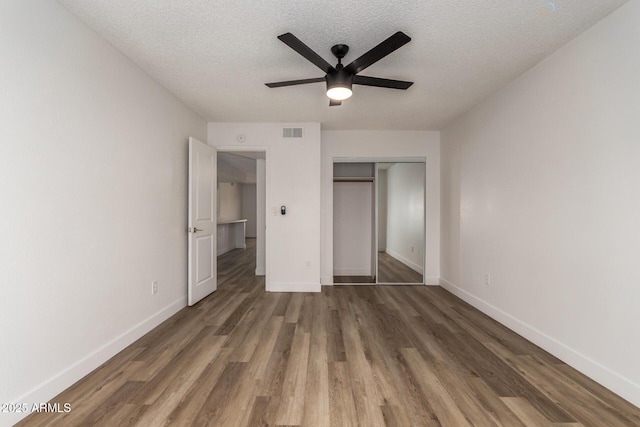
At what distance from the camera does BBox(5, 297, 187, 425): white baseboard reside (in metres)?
1.55

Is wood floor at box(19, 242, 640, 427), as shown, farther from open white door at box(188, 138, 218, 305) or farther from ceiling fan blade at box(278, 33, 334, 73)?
ceiling fan blade at box(278, 33, 334, 73)

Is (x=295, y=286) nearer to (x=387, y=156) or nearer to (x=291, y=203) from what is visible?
(x=291, y=203)

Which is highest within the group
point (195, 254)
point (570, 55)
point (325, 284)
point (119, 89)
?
point (570, 55)

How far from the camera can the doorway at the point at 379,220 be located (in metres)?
4.71

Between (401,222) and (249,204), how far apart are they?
7798 mm

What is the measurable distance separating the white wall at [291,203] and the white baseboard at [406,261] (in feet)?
6.28

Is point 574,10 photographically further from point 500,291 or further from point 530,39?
point 500,291

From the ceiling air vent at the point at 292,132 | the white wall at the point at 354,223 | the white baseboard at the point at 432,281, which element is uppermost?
the ceiling air vent at the point at 292,132

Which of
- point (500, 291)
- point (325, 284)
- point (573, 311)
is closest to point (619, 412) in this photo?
point (573, 311)

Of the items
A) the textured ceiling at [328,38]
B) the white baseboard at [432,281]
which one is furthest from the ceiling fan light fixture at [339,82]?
the white baseboard at [432,281]

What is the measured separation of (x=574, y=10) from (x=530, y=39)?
309 millimetres

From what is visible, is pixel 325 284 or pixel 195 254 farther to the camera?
pixel 325 284

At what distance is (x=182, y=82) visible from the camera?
284cm

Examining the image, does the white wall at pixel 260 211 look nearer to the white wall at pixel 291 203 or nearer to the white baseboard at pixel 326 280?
the white wall at pixel 291 203
